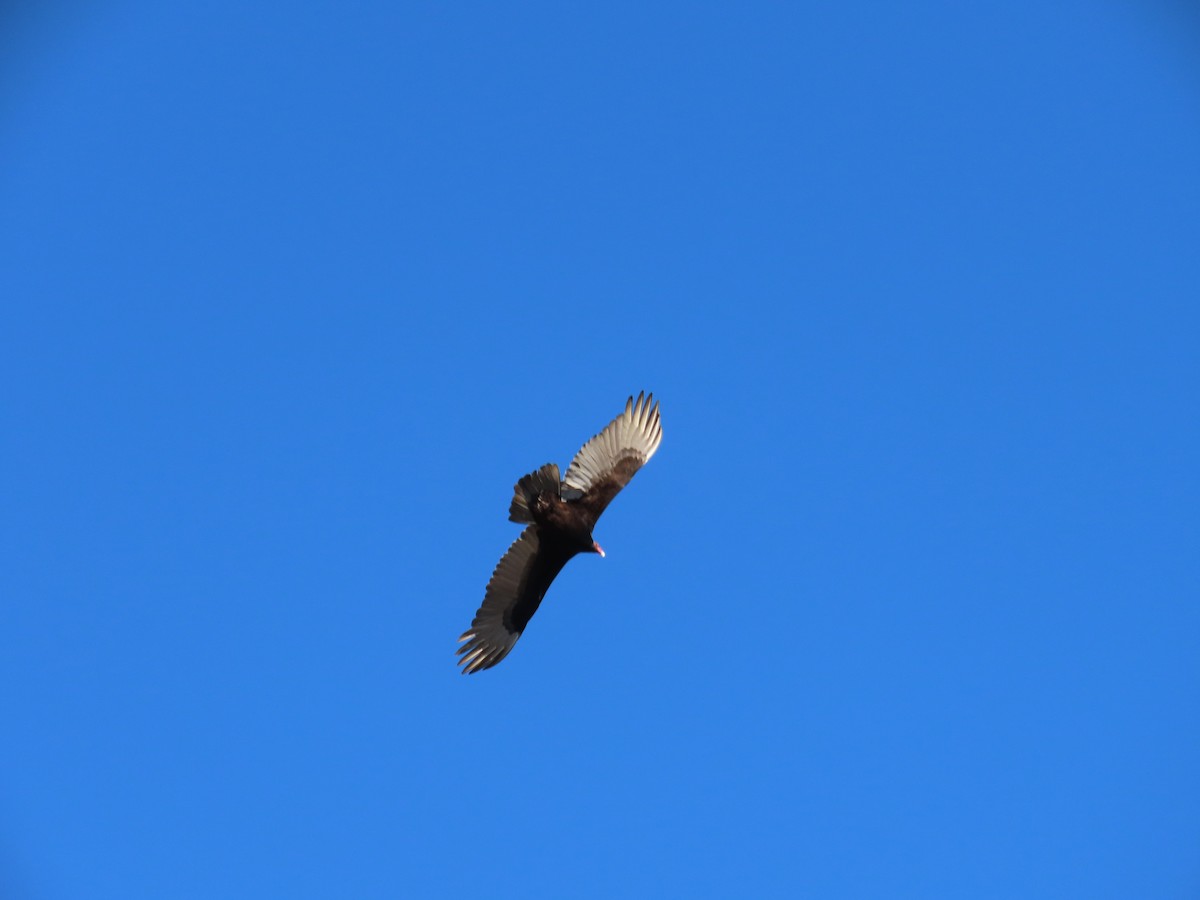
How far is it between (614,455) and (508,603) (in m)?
2.02

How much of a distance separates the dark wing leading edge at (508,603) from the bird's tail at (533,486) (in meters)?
0.72

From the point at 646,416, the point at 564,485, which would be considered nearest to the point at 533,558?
the point at 564,485

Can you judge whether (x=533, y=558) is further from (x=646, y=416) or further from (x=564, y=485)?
(x=646, y=416)

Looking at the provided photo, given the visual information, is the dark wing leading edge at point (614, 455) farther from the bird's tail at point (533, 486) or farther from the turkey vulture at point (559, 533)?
the bird's tail at point (533, 486)

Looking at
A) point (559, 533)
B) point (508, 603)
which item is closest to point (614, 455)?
point (559, 533)

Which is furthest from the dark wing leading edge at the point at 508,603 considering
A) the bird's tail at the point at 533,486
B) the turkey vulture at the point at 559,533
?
the bird's tail at the point at 533,486

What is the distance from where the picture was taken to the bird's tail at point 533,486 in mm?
10727

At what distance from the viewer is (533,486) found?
10.8 meters

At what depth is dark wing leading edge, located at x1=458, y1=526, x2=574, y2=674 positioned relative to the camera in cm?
1158

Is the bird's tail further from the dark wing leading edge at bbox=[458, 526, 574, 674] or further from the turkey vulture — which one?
the dark wing leading edge at bbox=[458, 526, 574, 674]

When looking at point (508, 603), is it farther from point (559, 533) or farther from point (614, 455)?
point (614, 455)

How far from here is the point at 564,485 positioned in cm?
1142

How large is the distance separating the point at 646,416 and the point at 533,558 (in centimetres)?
207

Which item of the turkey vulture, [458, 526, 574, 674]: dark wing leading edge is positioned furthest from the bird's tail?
[458, 526, 574, 674]: dark wing leading edge
